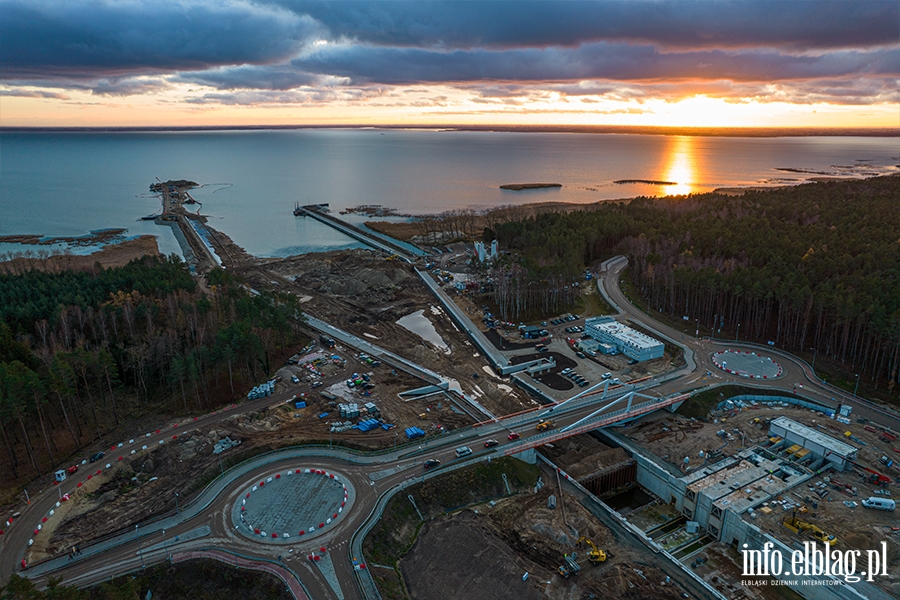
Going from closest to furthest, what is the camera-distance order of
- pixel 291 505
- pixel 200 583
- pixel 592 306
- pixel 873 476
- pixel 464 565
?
1. pixel 200 583
2. pixel 464 565
3. pixel 291 505
4. pixel 873 476
5. pixel 592 306

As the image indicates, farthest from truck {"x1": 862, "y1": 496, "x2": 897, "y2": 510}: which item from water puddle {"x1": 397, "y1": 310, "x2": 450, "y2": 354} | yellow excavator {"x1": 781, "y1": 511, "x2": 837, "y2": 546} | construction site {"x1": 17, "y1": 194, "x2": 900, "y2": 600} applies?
water puddle {"x1": 397, "y1": 310, "x2": 450, "y2": 354}

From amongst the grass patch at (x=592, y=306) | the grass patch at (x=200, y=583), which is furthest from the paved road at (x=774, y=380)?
the grass patch at (x=200, y=583)

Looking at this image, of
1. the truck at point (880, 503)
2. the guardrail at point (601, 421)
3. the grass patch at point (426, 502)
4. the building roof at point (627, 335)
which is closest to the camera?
the grass patch at point (426, 502)

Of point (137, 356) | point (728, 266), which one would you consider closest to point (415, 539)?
point (137, 356)

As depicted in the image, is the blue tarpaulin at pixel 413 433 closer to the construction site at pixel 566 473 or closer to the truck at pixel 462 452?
the construction site at pixel 566 473

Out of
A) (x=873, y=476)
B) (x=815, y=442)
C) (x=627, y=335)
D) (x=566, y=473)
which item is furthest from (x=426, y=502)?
(x=627, y=335)

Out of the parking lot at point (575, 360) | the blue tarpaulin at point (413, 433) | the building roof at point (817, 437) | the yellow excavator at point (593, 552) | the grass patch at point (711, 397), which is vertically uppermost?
the blue tarpaulin at point (413, 433)

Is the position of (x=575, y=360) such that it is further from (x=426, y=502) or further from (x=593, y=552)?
(x=426, y=502)
